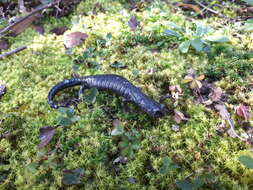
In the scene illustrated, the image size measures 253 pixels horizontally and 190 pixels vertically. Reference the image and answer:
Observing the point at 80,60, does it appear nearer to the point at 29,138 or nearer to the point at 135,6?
the point at 29,138

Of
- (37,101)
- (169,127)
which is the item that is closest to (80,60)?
(37,101)

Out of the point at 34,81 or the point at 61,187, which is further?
the point at 34,81

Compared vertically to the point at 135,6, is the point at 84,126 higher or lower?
lower

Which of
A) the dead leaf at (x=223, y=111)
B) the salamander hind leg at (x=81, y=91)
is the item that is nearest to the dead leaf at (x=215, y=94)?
the dead leaf at (x=223, y=111)

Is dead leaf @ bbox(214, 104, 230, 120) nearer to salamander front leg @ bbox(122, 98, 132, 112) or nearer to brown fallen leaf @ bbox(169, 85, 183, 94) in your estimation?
brown fallen leaf @ bbox(169, 85, 183, 94)

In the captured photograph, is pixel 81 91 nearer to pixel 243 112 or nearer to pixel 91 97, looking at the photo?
pixel 91 97

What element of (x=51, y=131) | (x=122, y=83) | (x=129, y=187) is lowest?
(x=129, y=187)

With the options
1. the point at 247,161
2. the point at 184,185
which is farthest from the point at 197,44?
the point at 184,185
